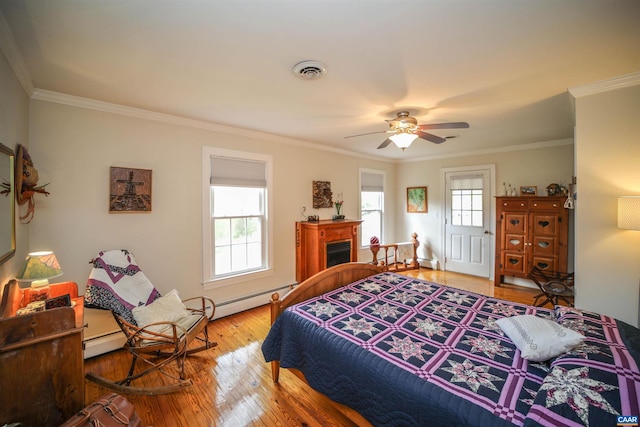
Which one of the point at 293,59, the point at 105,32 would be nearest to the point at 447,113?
the point at 293,59

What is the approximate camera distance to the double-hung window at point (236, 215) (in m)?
3.38

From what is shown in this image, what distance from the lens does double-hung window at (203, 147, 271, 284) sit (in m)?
3.38

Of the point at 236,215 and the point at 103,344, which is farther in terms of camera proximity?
the point at 236,215

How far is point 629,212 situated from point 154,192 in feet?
14.1

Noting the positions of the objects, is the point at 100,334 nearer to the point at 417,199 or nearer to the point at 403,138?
the point at 403,138

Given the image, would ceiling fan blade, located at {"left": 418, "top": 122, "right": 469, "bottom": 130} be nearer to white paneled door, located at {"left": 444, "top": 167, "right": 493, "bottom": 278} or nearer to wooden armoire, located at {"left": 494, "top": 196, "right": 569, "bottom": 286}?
wooden armoire, located at {"left": 494, "top": 196, "right": 569, "bottom": 286}

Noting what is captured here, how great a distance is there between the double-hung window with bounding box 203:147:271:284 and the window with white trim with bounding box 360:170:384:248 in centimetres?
228

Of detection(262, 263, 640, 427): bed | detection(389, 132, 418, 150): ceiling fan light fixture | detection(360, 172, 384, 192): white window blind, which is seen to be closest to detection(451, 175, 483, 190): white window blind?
detection(360, 172, 384, 192): white window blind

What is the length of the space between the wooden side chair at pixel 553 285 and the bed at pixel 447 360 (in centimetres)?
172

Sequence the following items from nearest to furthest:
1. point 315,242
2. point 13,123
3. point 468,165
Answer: point 13,123
point 315,242
point 468,165

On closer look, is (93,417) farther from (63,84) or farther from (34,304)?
(63,84)

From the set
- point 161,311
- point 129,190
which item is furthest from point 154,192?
point 161,311

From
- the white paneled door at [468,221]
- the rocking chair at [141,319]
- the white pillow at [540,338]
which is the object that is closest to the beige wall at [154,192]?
the rocking chair at [141,319]

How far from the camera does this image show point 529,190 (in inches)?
176
